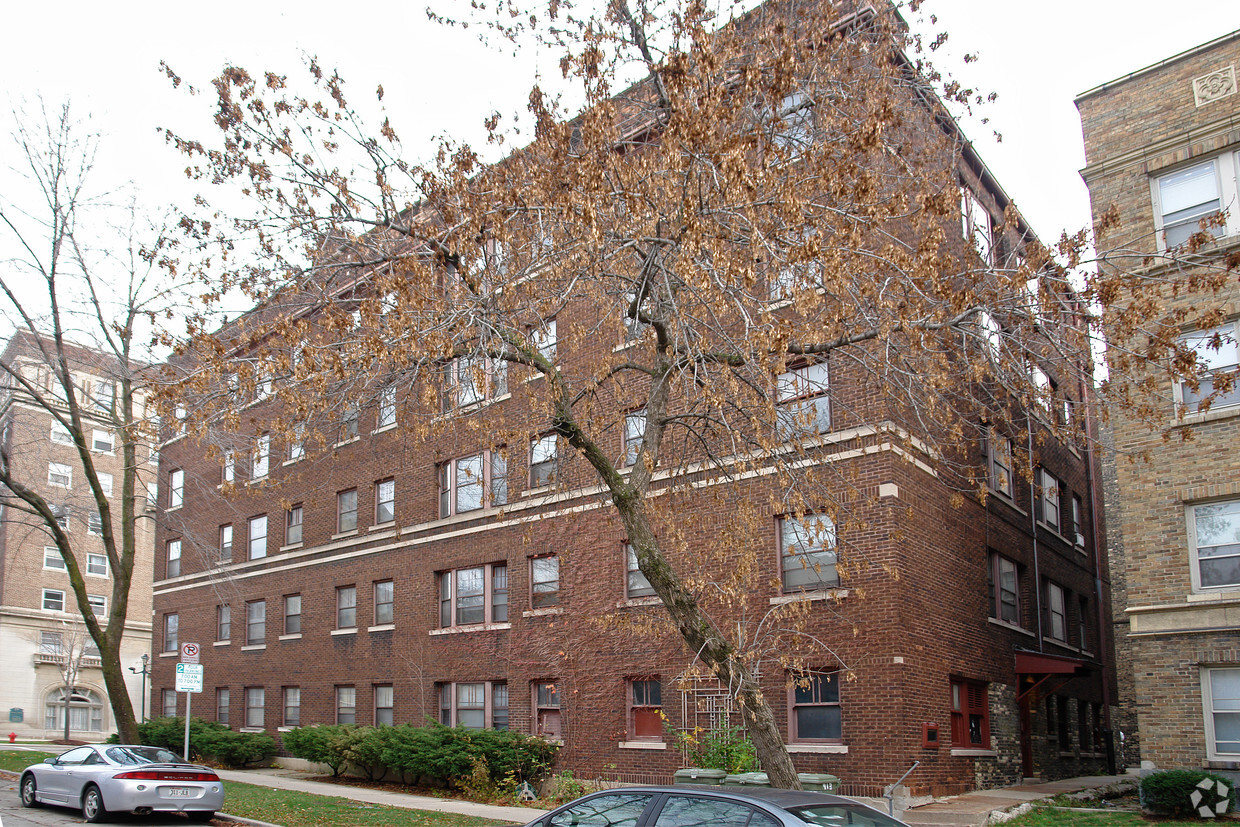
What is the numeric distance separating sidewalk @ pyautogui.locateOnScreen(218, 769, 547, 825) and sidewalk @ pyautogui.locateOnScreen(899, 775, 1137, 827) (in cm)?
625

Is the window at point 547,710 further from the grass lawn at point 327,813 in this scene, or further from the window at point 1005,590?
the window at point 1005,590

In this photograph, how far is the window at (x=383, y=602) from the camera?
2705 centimetres

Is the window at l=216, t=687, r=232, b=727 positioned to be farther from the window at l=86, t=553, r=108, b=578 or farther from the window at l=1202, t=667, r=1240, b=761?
the window at l=86, t=553, r=108, b=578

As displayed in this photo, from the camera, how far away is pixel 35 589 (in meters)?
55.6

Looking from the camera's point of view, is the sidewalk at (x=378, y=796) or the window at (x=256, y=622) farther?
the window at (x=256, y=622)

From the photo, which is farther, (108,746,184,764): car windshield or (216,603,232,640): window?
(216,603,232,640): window

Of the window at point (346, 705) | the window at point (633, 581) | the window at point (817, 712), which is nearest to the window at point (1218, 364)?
the window at point (817, 712)

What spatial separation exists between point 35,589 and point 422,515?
133 ft

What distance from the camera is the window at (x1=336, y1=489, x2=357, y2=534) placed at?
29.0 m

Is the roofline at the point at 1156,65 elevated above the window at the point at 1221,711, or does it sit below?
above

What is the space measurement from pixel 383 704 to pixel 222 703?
9.63m

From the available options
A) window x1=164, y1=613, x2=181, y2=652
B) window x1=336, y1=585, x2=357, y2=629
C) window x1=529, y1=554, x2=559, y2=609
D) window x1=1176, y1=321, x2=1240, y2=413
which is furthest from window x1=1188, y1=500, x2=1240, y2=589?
window x1=164, y1=613, x2=181, y2=652

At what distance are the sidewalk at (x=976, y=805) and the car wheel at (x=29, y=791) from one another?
47.6 ft

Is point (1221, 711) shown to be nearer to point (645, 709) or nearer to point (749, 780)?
point (749, 780)
